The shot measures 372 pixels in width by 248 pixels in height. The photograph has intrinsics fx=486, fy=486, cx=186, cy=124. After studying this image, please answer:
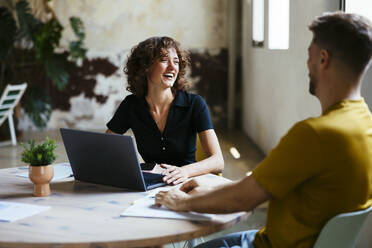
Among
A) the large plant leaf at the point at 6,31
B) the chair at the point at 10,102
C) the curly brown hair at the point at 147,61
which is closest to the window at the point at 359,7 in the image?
the curly brown hair at the point at 147,61

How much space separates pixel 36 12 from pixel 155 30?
6.51 feet

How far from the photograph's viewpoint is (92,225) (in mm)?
1543

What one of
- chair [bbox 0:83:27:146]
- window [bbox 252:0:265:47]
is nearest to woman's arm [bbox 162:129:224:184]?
window [bbox 252:0:265:47]

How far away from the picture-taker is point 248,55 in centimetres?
762

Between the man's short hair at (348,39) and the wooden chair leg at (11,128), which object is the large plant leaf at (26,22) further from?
the man's short hair at (348,39)

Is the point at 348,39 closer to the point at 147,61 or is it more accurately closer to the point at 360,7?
the point at 147,61

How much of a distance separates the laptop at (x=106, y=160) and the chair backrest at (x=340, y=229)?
741 mm

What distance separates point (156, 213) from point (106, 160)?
15.4 inches

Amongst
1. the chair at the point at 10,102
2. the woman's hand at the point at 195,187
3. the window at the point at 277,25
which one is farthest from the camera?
the chair at the point at 10,102

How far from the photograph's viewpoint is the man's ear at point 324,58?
147cm

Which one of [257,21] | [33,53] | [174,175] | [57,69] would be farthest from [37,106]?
[174,175]

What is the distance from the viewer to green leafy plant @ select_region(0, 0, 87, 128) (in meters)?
7.12

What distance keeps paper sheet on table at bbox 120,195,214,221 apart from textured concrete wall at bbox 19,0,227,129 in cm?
674

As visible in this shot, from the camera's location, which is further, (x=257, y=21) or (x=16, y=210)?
(x=257, y=21)
